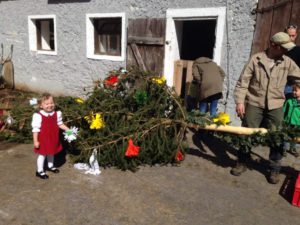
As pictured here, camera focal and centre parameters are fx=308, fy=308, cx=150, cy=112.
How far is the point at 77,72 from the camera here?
840cm

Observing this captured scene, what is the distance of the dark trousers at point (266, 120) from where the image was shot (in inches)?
153

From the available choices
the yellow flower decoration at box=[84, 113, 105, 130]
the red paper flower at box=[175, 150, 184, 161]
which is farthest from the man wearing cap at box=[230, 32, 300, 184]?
the yellow flower decoration at box=[84, 113, 105, 130]

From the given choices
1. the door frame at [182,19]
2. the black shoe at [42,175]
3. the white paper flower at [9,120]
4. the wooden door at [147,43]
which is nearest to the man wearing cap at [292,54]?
the door frame at [182,19]

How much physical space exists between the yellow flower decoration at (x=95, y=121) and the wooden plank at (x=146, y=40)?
2.94 metres

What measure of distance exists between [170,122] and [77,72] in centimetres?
480

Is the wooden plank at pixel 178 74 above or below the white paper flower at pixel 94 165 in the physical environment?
above

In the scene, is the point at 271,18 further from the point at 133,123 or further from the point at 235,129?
the point at 133,123

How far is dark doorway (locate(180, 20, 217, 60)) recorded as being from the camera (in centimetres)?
781

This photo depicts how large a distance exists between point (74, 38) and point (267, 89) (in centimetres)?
590

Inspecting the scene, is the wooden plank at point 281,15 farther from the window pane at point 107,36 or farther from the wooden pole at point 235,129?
the window pane at point 107,36

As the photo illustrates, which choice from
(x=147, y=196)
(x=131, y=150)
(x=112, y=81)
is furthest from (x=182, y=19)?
(x=147, y=196)

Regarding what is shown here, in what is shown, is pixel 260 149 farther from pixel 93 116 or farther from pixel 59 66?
pixel 59 66

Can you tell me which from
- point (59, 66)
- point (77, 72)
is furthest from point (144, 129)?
point (59, 66)

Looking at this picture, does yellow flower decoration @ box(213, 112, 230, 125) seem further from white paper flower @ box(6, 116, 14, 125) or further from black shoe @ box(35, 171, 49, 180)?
white paper flower @ box(6, 116, 14, 125)
